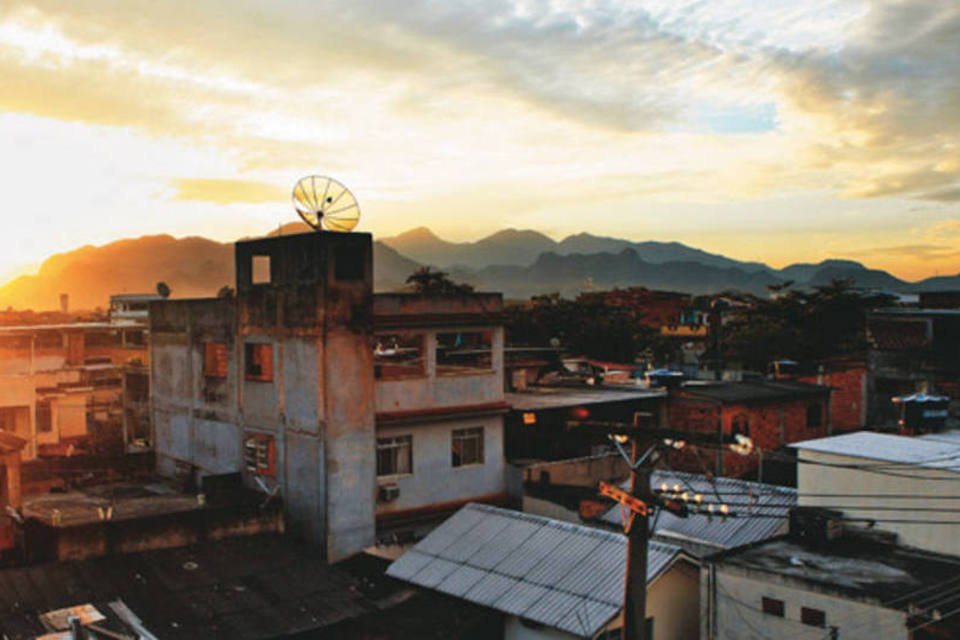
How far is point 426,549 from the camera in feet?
71.4

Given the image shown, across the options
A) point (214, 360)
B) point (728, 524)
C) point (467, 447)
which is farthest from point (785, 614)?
point (214, 360)

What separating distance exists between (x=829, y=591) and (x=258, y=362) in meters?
17.1

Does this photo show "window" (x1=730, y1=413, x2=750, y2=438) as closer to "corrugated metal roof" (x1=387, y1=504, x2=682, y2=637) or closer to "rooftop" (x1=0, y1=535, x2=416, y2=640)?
"corrugated metal roof" (x1=387, y1=504, x2=682, y2=637)

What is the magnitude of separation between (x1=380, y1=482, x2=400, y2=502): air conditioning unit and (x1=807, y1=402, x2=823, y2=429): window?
19.7 m

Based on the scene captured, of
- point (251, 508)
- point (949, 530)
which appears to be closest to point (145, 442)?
point (251, 508)

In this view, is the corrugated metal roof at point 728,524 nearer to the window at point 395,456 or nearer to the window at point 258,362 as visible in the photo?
the window at point 395,456

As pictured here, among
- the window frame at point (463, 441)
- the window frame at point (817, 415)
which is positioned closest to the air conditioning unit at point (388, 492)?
the window frame at point (463, 441)

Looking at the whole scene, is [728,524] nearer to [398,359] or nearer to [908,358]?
[398,359]

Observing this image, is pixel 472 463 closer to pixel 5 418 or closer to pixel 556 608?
pixel 556 608

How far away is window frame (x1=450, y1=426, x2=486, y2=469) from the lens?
1022 inches

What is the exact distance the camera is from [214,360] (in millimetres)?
27859

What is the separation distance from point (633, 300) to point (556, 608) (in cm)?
8833

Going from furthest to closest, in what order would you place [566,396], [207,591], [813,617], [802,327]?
[802,327], [566,396], [207,591], [813,617]

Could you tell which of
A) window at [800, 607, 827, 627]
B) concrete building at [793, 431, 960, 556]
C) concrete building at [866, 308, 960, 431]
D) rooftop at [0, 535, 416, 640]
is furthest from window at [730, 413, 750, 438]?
rooftop at [0, 535, 416, 640]
